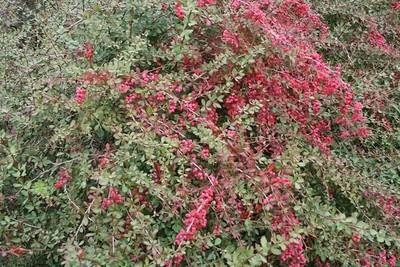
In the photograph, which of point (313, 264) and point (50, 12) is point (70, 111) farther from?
point (313, 264)

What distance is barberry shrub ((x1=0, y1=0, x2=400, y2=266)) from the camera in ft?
6.43

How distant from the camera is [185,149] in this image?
2.00 metres

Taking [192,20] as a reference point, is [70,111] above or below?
below

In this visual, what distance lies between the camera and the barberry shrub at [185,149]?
1.96 metres

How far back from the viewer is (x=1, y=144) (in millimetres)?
2180

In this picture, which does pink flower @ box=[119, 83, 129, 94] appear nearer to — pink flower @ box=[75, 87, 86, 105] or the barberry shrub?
the barberry shrub

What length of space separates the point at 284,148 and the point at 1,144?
1.27 m

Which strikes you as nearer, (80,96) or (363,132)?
(80,96)

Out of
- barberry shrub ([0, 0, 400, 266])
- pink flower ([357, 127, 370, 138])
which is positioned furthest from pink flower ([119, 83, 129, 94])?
pink flower ([357, 127, 370, 138])

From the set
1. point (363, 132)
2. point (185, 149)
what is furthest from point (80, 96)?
point (363, 132)

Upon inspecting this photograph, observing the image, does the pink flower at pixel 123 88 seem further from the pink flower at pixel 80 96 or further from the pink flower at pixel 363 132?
the pink flower at pixel 363 132

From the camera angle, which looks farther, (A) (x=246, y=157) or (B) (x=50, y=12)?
(B) (x=50, y=12)

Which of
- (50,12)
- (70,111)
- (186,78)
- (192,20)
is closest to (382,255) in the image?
(186,78)

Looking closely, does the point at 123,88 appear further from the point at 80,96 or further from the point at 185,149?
the point at 185,149
